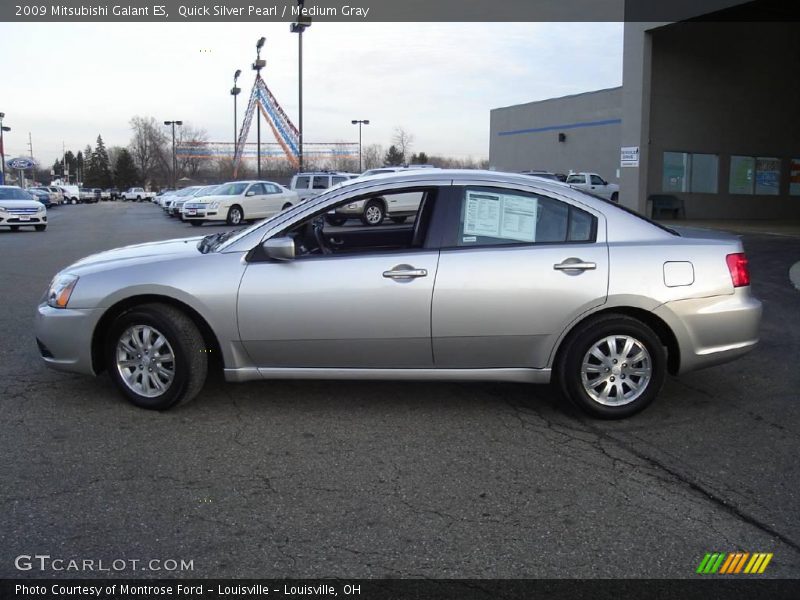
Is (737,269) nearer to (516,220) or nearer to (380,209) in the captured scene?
(516,220)

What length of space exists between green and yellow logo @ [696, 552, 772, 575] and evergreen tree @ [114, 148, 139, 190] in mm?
132587

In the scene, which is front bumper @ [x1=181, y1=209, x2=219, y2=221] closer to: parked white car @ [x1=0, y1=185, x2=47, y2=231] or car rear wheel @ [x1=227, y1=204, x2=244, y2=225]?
car rear wheel @ [x1=227, y1=204, x2=244, y2=225]

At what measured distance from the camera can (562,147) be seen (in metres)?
46.3

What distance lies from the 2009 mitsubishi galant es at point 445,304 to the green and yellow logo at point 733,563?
1.76 metres

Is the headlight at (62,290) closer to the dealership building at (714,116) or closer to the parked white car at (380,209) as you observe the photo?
the parked white car at (380,209)

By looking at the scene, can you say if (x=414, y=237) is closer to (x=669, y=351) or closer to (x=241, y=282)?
(x=241, y=282)

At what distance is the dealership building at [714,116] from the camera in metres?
26.2

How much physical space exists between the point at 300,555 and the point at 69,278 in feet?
9.88

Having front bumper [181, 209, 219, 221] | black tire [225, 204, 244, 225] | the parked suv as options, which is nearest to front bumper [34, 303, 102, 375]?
front bumper [181, 209, 219, 221]

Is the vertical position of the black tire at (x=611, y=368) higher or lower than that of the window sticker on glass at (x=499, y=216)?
lower

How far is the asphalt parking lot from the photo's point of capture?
3.31 metres

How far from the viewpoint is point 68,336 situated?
5.18 m

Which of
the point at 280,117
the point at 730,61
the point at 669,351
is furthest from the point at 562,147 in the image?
the point at 669,351

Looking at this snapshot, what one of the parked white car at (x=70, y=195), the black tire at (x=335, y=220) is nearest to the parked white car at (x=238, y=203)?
the black tire at (x=335, y=220)
